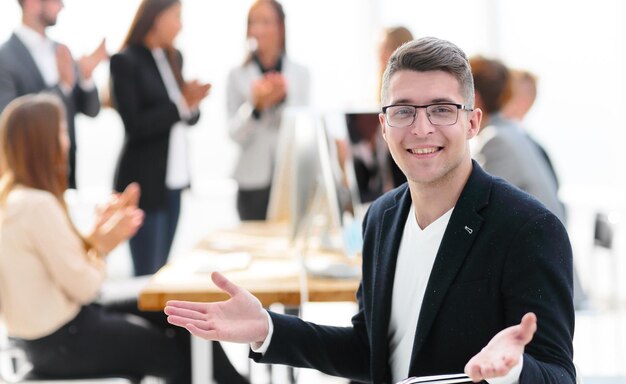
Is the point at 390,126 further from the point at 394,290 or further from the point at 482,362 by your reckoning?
the point at 482,362

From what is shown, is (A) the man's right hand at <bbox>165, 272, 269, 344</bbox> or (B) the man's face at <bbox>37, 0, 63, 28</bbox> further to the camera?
(B) the man's face at <bbox>37, 0, 63, 28</bbox>

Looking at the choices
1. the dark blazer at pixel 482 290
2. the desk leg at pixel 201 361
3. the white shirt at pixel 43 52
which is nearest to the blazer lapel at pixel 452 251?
the dark blazer at pixel 482 290

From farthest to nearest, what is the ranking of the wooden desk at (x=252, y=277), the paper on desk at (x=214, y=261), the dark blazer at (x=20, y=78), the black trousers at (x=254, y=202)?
1. the black trousers at (x=254, y=202)
2. the dark blazer at (x=20, y=78)
3. the paper on desk at (x=214, y=261)
4. the wooden desk at (x=252, y=277)

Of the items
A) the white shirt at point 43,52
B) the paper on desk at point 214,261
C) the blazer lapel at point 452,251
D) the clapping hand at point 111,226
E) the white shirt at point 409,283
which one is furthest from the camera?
the white shirt at point 43,52

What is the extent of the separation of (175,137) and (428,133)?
102 inches

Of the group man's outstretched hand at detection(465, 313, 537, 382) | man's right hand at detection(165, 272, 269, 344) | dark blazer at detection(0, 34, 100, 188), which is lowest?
man's right hand at detection(165, 272, 269, 344)

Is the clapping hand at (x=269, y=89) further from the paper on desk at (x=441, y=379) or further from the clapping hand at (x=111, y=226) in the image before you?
the paper on desk at (x=441, y=379)

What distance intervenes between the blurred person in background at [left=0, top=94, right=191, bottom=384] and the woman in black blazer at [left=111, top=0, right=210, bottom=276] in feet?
3.20

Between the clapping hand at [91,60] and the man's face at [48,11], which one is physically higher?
the man's face at [48,11]

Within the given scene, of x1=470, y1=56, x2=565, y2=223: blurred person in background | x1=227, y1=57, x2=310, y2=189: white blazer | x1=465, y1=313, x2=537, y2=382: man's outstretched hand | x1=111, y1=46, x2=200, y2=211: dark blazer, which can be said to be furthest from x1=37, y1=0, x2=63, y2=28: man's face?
x1=465, y1=313, x2=537, y2=382: man's outstretched hand

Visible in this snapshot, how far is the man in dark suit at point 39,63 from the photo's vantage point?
357 centimetres

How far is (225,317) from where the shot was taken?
1.44m

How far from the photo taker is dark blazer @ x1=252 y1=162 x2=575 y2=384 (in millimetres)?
1256

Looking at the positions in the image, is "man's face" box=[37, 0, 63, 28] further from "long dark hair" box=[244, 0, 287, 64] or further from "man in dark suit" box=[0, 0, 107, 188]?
"long dark hair" box=[244, 0, 287, 64]
